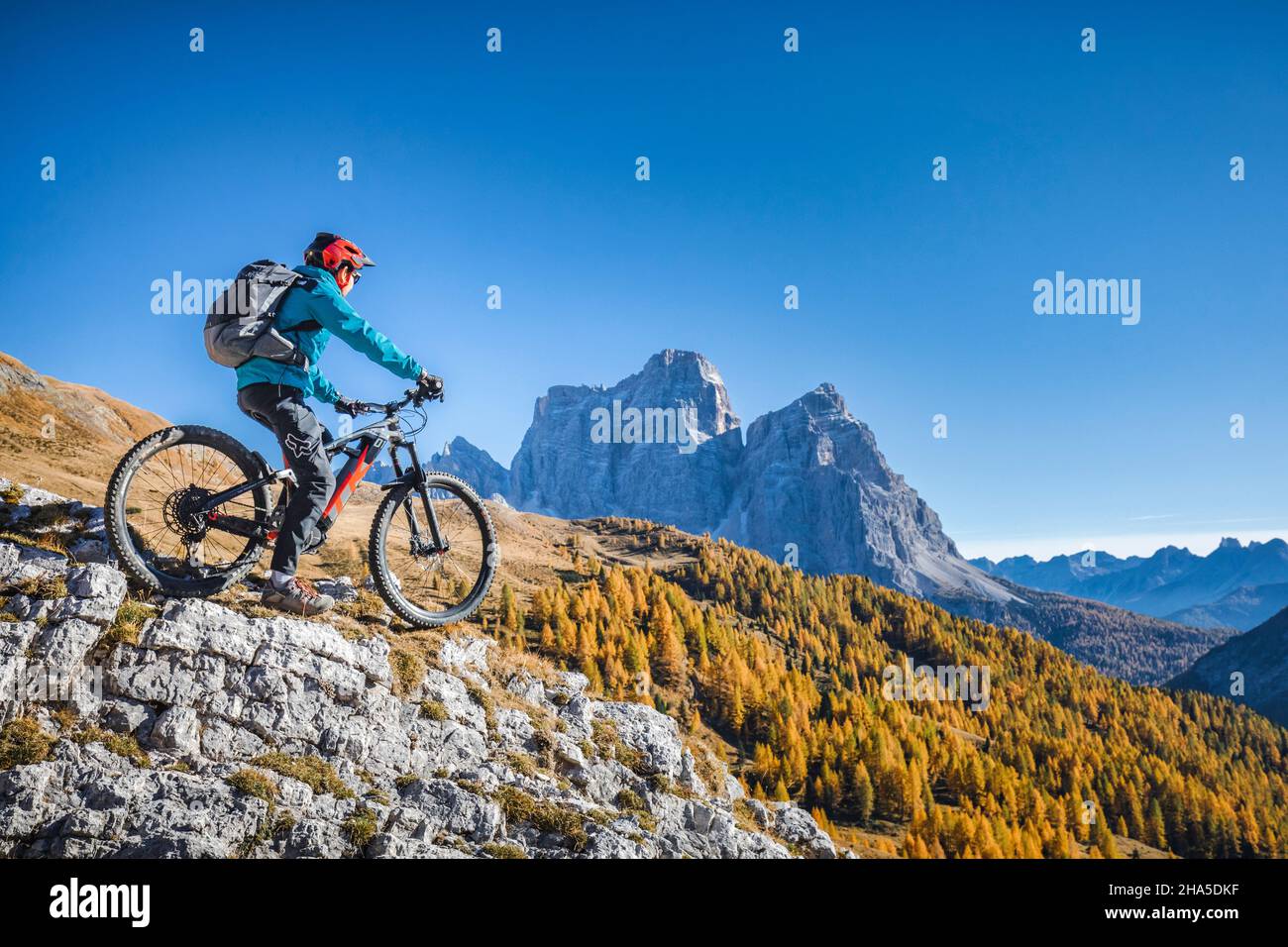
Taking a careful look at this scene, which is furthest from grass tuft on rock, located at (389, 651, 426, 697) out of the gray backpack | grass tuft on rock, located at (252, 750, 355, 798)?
the gray backpack

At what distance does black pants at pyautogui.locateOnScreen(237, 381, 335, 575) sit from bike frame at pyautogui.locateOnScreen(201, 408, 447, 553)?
0.66 feet

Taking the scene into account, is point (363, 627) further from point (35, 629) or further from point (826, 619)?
point (826, 619)

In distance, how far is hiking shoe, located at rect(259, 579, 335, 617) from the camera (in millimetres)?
9648

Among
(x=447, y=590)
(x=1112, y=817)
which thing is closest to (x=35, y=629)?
(x=447, y=590)

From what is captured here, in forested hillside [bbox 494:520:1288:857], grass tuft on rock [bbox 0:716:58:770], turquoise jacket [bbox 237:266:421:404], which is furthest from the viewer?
forested hillside [bbox 494:520:1288:857]

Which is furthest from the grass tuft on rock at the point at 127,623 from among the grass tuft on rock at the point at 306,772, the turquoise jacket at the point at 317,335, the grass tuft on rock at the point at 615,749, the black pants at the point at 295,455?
the grass tuft on rock at the point at 615,749

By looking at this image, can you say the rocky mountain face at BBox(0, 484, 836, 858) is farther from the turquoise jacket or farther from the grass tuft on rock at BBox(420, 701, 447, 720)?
the turquoise jacket

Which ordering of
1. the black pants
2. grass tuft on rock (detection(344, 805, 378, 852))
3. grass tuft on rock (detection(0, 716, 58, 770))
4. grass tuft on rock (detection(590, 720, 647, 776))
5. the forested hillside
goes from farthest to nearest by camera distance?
the forested hillside < grass tuft on rock (detection(590, 720, 647, 776)) < the black pants < grass tuft on rock (detection(344, 805, 378, 852)) < grass tuft on rock (detection(0, 716, 58, 770))

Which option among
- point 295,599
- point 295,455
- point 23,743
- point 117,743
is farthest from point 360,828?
point 295,455

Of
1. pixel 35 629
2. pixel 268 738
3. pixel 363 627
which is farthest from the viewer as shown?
pixel 363 627

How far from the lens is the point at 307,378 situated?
9219 mm

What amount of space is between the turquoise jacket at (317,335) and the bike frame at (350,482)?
1016mm

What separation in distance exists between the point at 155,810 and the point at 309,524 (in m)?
3.61
